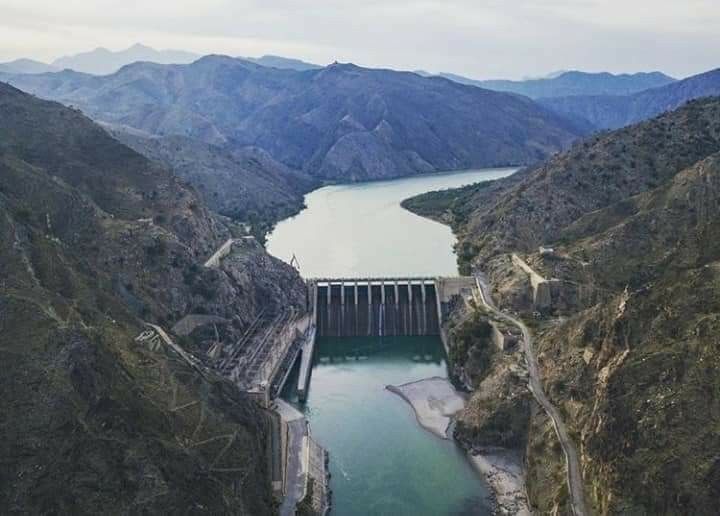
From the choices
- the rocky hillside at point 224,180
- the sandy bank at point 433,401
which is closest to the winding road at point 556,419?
the sandy bank at point 433,401

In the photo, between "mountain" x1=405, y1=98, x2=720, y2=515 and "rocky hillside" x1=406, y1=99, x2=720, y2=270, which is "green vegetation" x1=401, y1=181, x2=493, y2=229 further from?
"rocky hillside" x1=406, y1=99, x2=720, y2=270

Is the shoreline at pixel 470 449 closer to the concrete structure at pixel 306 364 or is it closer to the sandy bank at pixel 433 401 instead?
the sandy bank at pixel 433 401

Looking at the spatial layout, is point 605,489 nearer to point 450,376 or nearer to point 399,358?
point 450,376

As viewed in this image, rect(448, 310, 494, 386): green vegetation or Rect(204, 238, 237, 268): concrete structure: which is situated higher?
Rect(204, 238, 237, 268): concrete structure

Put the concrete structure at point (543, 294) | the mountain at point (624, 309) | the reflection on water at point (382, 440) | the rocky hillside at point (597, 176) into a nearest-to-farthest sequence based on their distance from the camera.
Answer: the mountain at point (624, 309), the reflection on water at point (382, 440), the concrete structure at point (543, 294), the rocky hillside at point (597, 176)

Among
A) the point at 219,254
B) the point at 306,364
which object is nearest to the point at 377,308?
the point at 306,364

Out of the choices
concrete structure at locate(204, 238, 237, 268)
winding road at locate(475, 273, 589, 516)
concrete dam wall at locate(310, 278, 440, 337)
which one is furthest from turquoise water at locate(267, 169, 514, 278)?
winding road at locate(475, 273, 589, 516)

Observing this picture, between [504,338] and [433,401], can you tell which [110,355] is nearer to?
[433,401]
